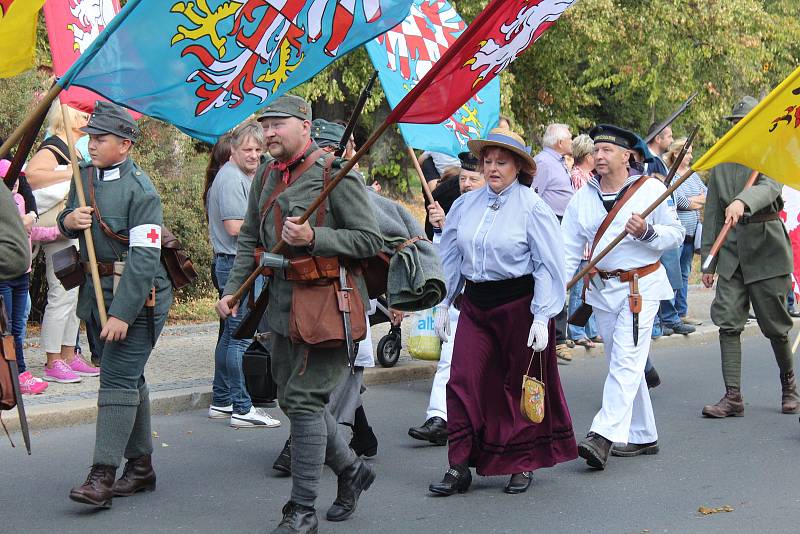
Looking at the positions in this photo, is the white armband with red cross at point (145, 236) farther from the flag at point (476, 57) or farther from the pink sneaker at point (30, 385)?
the pink sneaker at point (30, 385)

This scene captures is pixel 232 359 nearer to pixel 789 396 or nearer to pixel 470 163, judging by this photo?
pixel 470 163

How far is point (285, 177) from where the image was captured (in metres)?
5.58

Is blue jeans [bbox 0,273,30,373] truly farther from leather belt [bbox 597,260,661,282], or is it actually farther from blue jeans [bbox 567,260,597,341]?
blue jeans [bbox 567,260,597,341]

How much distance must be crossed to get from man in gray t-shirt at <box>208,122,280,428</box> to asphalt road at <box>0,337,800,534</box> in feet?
0.59

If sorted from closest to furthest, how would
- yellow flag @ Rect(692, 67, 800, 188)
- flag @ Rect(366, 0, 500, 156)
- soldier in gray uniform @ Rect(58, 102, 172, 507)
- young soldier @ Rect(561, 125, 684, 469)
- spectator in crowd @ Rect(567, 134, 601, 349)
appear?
1. soldier in gray uniform @ Rect(58, 102, 172, 507)
2. yellow flag @ Rect(692, 67, 800, 188)
3. young soldier @ Rect(561, 125, 684, 469)
4. flag @ Rect(366, 0, 500, 156)
5. spectator in crowd @ Rect(567, 134, 601, 349)

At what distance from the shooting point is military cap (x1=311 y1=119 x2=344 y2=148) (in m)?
6.91

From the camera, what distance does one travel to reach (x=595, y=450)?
6855 millimetres

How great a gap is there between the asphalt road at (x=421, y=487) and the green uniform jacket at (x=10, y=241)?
1392mm

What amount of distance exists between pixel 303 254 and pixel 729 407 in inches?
168

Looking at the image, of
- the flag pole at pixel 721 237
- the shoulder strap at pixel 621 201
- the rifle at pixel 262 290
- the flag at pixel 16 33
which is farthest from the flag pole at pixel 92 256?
the flag pole at pixel 721 237

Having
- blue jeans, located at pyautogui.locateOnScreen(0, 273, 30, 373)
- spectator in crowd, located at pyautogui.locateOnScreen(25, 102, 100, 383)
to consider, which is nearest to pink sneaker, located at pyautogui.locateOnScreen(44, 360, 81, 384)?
spectator in crowd, located at pyautogui.locateOnScreen(25, 102, 100, 383)

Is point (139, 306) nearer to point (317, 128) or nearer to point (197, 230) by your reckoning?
point (317, 128)

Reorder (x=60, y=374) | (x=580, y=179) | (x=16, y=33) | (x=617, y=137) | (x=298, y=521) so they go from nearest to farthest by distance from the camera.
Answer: (x=16, y=33) < (x=298, y=521) < (x=617, y=137) < (x=60, y=374) < (x=580, y=179)

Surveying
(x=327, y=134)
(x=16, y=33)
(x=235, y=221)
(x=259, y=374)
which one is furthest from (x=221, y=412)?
(x=16, y=33)
